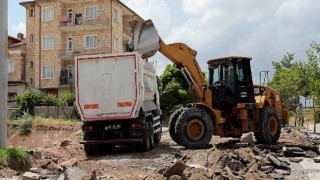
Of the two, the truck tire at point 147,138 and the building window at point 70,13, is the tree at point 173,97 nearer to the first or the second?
the building window at point 70,13

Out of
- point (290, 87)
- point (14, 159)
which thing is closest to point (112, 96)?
point (14, 159)

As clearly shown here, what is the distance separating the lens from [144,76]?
15828 millimetres

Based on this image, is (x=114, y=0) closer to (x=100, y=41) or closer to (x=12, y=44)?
(x=100, y=41)

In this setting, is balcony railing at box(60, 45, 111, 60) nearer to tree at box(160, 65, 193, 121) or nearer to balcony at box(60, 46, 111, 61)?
balcony at box(60, 46, 111, 61)

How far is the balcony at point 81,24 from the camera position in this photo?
145 feet

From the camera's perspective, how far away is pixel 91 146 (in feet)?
49.6

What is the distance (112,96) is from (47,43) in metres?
33.8

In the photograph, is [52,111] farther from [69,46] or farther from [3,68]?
[3,68]

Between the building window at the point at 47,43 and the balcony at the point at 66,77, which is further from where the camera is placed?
the building window at the point at 47,43

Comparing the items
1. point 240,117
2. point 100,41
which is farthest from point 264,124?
point 100,41

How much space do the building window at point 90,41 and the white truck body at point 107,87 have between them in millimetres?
30899

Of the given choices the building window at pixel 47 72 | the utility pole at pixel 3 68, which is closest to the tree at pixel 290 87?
the building window at pixel 47 72

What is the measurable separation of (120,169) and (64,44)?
36649mm

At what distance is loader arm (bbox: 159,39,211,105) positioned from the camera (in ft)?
53.0
